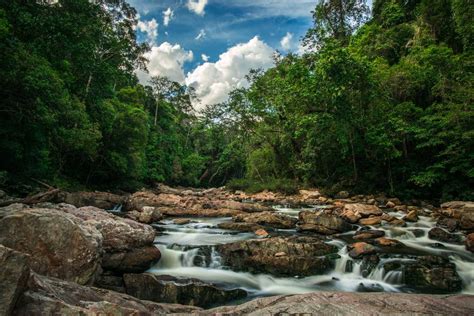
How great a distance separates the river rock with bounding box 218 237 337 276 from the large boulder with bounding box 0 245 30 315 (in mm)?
5152

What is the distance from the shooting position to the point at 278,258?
22.2ft

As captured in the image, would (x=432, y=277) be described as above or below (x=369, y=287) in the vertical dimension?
above

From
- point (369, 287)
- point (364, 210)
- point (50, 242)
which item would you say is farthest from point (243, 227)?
point (50, 242)

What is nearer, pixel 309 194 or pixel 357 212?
pixel 357 212

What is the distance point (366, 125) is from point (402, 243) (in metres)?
11.5

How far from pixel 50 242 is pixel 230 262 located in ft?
13.1

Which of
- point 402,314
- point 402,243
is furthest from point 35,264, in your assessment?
point 402,243

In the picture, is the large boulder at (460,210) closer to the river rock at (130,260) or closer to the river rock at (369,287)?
the river rock at (369,287)

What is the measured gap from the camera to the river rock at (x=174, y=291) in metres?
5.16

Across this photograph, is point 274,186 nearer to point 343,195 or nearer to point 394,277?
point 343,195

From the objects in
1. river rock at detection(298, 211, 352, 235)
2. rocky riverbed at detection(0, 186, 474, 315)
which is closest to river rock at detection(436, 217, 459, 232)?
rocky riverbed at detection(0, 186, 474, 315)

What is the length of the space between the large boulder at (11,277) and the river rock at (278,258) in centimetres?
515

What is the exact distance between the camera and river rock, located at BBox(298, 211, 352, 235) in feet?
30.9

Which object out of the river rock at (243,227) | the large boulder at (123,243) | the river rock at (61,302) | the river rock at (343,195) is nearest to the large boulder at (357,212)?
the river rock at (243,227)
